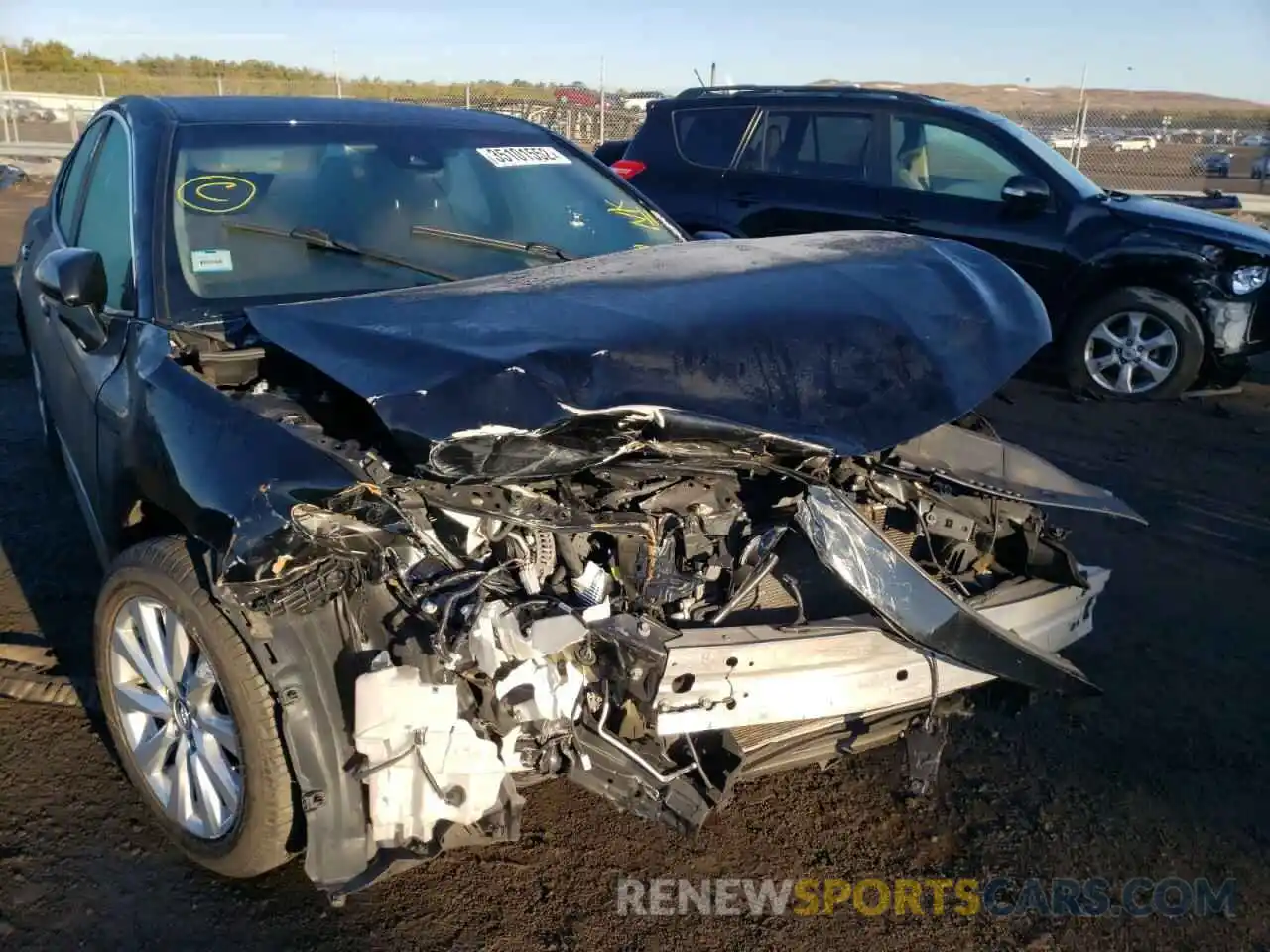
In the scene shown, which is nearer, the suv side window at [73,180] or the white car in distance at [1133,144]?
the suv side window at [73,180]

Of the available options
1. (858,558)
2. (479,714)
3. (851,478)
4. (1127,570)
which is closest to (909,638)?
(858,558)

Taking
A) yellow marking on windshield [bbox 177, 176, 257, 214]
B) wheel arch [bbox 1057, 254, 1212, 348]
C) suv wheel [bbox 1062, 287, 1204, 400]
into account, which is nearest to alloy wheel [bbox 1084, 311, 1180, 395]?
suv wheel [bbox 1062, 287, 1204, 400]

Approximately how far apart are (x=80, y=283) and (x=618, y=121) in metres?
15.7

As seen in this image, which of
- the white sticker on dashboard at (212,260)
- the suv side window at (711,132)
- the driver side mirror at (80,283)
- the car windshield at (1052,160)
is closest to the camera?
the driver side mirror at (80,283)

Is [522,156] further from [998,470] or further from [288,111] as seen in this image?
[998,470]

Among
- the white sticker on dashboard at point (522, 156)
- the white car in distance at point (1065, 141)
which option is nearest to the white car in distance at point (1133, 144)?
the white car in distance at point (1065, 141)

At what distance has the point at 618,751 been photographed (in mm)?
2348

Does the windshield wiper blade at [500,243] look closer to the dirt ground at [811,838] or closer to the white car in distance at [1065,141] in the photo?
the dirt ground at [811,838]

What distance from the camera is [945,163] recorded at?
739cm

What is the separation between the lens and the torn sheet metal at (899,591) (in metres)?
2.44

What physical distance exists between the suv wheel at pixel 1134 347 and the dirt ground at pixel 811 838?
10.8 feet

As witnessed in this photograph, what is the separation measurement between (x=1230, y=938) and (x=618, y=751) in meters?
1.54

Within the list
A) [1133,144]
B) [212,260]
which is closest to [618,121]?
[212,260]

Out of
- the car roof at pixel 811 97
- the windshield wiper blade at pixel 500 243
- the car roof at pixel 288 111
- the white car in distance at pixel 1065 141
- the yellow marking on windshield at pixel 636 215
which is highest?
the white car in distance at pixel 1065 141
